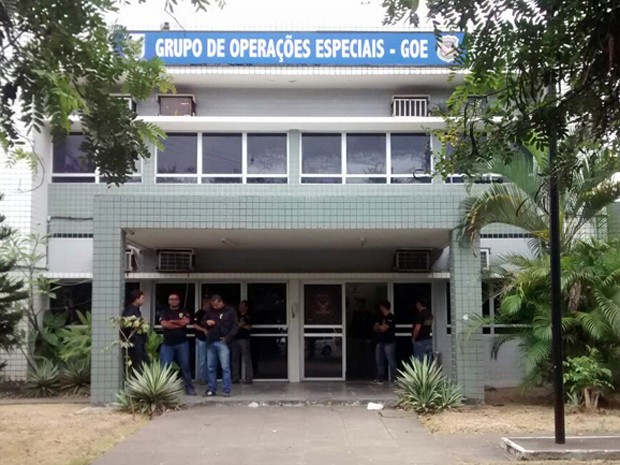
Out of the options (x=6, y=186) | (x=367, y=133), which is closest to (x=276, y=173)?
(x=367, y=133)

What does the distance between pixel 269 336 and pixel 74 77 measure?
37.2 ft

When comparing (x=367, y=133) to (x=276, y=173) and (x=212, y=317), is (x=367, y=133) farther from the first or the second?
(x=212, y=317)

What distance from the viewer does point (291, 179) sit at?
56.4 ft

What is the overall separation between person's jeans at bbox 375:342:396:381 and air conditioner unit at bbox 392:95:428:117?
5394mm

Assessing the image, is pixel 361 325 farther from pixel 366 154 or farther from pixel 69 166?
→ pixel 69 166

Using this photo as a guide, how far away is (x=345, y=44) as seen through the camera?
57.4ft

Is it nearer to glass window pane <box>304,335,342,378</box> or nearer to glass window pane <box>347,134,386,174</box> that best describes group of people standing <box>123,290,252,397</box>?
glass window pane <box>304,335,342,378</box>

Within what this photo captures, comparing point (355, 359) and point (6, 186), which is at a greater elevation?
point (6, 186)

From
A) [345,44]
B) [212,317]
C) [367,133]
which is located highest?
[345,44]

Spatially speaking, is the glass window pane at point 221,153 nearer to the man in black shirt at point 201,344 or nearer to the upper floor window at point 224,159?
the upper floor window at point 224,159

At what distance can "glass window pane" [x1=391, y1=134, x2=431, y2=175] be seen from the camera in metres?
17.4

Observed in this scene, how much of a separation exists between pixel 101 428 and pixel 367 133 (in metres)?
9.52

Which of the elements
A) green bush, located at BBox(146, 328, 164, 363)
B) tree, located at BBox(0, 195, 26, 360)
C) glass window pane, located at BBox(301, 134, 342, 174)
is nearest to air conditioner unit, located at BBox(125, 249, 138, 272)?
green bush, located at BBox(146, 328, 164, 363)

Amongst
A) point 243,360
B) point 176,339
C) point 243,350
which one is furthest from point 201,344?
point 176,339
